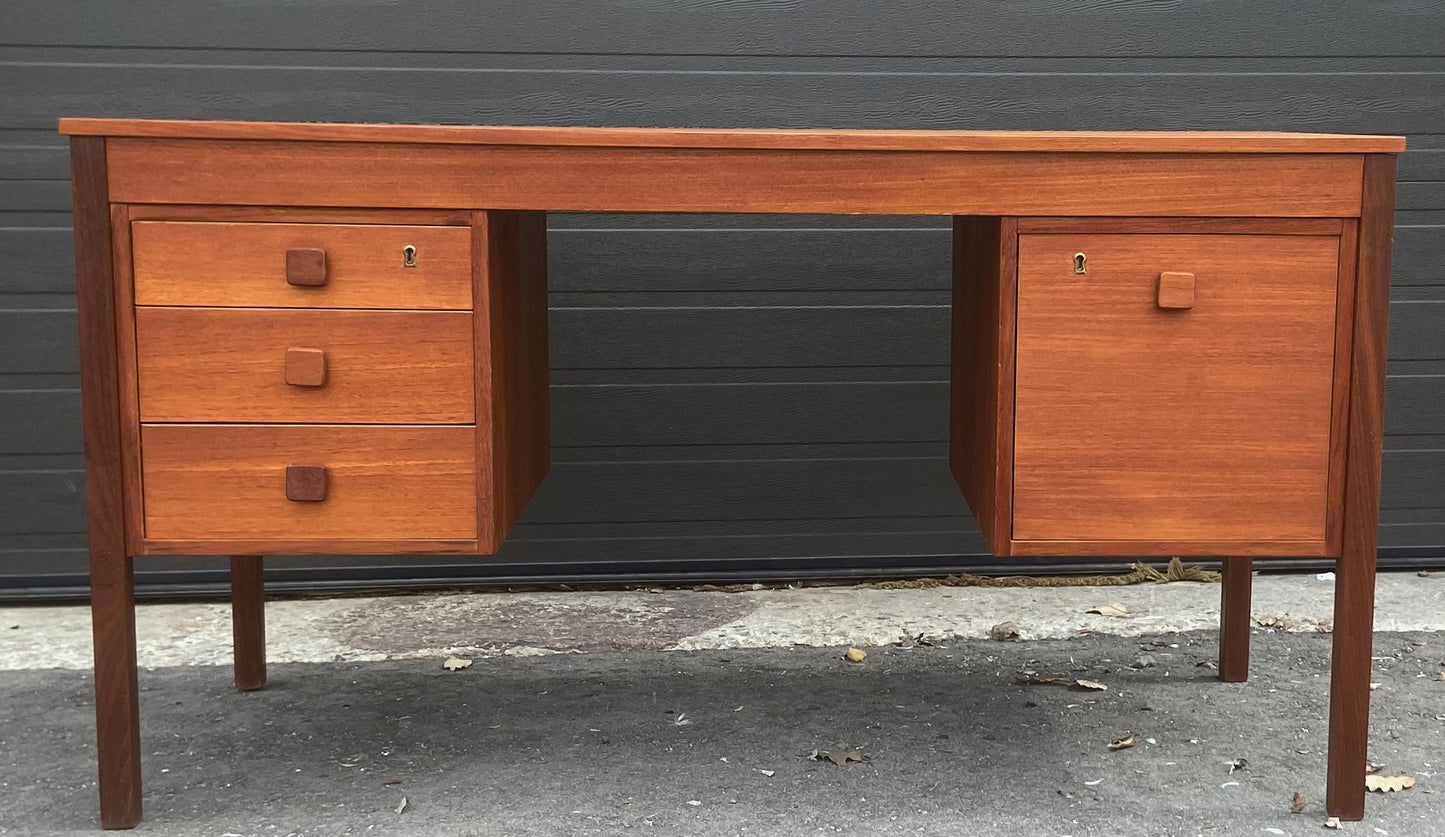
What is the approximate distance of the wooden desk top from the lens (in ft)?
6.59

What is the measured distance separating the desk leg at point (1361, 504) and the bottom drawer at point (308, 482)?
4.87ft

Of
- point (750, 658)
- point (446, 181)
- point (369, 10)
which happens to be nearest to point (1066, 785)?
point (750, 658)

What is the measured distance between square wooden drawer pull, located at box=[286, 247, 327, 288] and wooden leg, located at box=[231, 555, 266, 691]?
906mm

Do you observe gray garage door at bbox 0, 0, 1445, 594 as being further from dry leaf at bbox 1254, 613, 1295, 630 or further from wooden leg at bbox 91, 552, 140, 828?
wooden leg at bbox 91, 552, 140, 828

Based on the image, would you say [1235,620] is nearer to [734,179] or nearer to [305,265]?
[734,179]

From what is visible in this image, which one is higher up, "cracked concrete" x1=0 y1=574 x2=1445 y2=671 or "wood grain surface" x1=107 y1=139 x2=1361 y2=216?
"wood grain surface" x1=107 y1=139 x2=1361 y2=216

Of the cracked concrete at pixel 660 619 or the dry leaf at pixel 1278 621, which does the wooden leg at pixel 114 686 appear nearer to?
the cracked concrete at pixel 660 619

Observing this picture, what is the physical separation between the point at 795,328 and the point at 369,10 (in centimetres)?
145

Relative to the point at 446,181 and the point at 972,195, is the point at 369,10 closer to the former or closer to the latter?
the point at 446,181

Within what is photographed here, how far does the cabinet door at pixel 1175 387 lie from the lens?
2.08 metres

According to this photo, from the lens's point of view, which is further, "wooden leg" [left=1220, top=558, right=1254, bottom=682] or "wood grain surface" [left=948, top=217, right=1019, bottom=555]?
"wooden leg" [left=1220, top=558, right=1254, bottom=682]

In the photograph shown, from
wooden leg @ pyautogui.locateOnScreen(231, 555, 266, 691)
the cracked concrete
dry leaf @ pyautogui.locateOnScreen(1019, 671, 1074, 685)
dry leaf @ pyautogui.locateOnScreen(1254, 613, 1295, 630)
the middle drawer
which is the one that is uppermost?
the middle drawer

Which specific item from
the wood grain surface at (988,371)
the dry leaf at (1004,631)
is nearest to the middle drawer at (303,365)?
the wood grain surface at (988,371)

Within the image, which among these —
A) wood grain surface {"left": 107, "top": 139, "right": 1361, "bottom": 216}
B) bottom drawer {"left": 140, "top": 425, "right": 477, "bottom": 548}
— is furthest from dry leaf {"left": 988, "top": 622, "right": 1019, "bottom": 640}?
bottom drawer {"left": 140, "top": 425, "right": 477, "bottom": 548}
